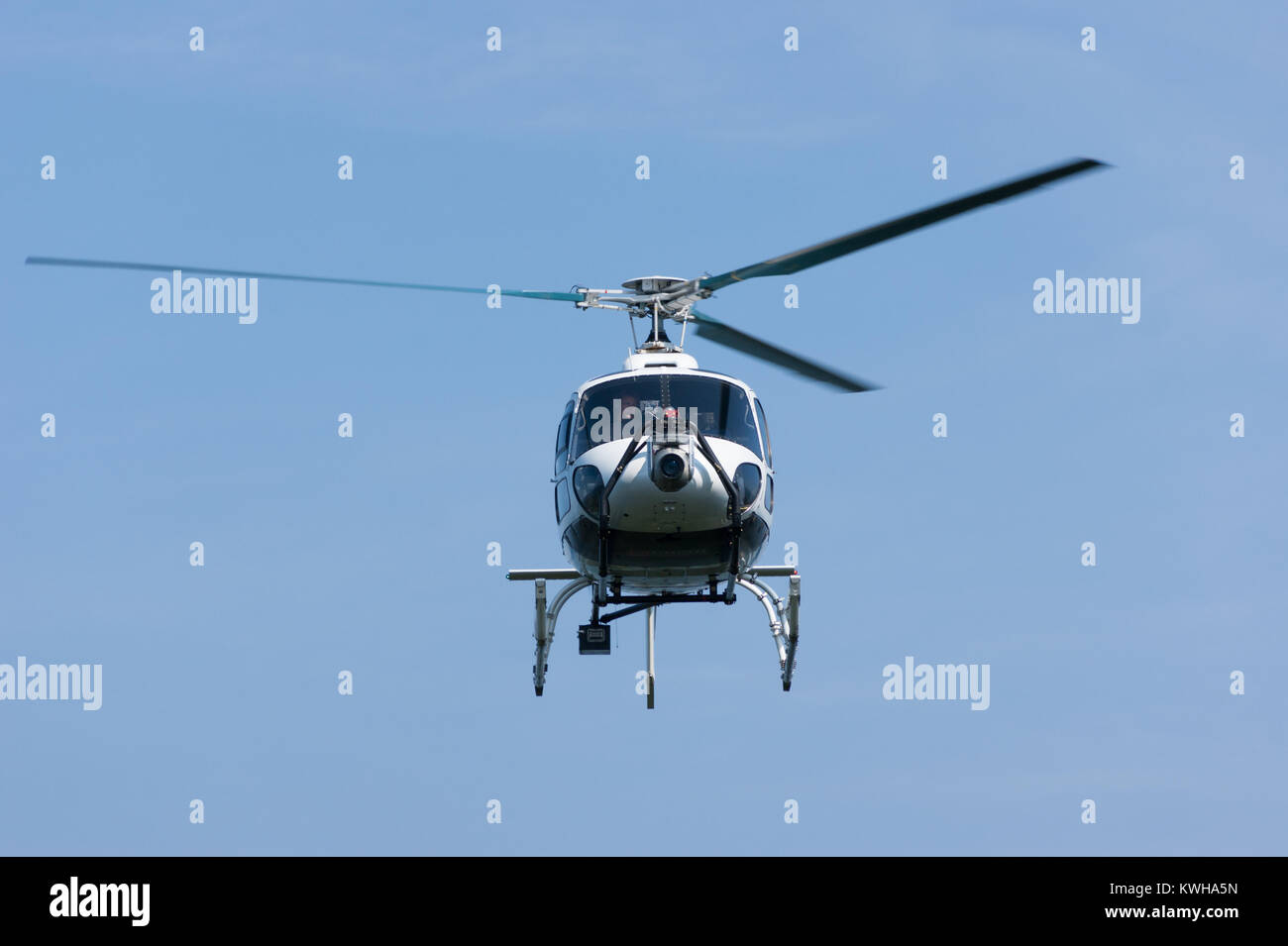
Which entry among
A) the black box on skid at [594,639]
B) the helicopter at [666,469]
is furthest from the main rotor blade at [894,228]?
the black box on skid at [594,639]

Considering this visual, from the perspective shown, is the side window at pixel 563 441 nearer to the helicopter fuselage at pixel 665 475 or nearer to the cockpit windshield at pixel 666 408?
the helicopter fuselage at pixel 665 475

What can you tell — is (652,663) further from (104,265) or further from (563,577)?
(104,265)

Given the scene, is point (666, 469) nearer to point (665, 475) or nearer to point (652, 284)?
point (665, 475)

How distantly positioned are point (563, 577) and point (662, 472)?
5410 millimetres

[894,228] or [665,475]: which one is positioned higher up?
[894,228]

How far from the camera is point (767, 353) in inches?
1506

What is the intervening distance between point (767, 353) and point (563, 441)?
161 inches

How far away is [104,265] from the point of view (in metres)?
32.5

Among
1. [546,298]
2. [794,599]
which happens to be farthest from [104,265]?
[794,599]

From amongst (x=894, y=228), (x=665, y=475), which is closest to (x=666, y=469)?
(x=665, y=475)

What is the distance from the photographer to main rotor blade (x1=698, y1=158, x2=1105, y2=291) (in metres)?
30.4

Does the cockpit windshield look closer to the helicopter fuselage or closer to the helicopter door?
the helicopter fuselage

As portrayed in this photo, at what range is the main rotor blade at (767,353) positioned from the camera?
3700cm

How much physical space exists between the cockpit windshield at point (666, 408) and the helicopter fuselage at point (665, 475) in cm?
2
